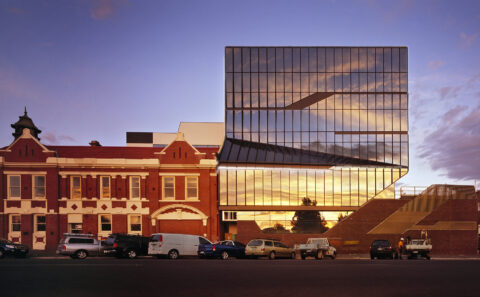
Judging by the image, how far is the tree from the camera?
129ft

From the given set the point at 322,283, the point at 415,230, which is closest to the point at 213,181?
the point at 415,230

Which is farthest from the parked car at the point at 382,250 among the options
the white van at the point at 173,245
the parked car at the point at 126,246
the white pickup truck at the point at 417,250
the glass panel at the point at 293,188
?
the parked car at the point at 126,246

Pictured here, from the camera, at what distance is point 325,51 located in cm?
4791

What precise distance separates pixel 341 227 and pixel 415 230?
6480 millimetres

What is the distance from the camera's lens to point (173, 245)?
2895 centimetres

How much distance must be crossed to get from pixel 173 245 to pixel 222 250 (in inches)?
134

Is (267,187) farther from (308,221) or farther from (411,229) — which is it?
(411,229)

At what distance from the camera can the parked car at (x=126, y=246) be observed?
2797 cm

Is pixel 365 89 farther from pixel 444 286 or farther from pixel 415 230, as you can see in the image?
pixel 444 286

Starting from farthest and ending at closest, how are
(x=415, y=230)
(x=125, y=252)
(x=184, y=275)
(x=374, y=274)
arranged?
(x=415, y=230) → (x=125, y=252) → (x=374, y=274) → (x=184, y=275)

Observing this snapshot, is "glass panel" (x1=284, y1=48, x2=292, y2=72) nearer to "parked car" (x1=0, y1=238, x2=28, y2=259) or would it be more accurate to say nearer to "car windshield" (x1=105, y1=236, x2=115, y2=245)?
"car windshield" (x1=105, y1=236, x2=115, y2=245)

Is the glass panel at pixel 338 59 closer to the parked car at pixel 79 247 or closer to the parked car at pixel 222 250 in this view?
the parked car at pixel 222 250

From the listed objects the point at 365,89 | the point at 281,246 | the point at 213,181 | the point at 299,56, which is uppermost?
the point at 299,56

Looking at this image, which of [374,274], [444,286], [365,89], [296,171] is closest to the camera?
[444,286]
